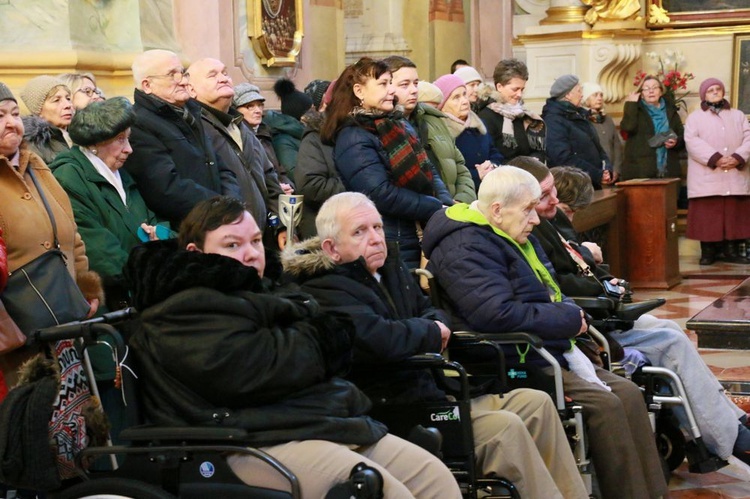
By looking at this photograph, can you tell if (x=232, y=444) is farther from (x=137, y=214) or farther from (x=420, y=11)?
(x=420, y=11)

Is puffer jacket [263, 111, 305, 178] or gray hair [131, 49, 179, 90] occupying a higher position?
gray hair [131, 49, 179, 90]

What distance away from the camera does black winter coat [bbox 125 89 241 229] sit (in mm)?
5008

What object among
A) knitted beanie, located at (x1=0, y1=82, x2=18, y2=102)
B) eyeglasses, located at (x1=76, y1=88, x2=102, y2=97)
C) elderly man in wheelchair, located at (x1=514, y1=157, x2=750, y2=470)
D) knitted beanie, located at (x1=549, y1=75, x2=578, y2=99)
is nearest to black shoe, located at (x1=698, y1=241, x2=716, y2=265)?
knitted beanie, located at (x1=549, y1=75, x2=578, y2=99)

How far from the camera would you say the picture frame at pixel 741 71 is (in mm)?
13219

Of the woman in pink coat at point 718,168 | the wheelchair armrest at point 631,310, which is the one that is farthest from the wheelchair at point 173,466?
the woman in pink coat at point 718,168

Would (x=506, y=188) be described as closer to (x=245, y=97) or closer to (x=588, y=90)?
(x=245, y=97)

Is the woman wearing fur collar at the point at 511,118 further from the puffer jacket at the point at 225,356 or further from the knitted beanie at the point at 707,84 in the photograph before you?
the puffer jacket at the point at 225,356

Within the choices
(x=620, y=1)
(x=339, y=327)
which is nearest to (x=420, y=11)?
(x=620, y=1)

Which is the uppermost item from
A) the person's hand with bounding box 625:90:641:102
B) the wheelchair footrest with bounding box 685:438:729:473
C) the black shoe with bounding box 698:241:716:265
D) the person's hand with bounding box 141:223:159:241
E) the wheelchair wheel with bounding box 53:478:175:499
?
the person's hand with bounding box 625:90:641:102

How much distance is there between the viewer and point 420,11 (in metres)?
14.0

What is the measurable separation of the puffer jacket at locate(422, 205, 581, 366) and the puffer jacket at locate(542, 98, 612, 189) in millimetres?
5340

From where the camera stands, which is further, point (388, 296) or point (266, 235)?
point (266, 235)

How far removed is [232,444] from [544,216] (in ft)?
8.59

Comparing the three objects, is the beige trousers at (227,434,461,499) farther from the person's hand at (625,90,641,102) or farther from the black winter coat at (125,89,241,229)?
the person's hand at (625,90,641,102)
